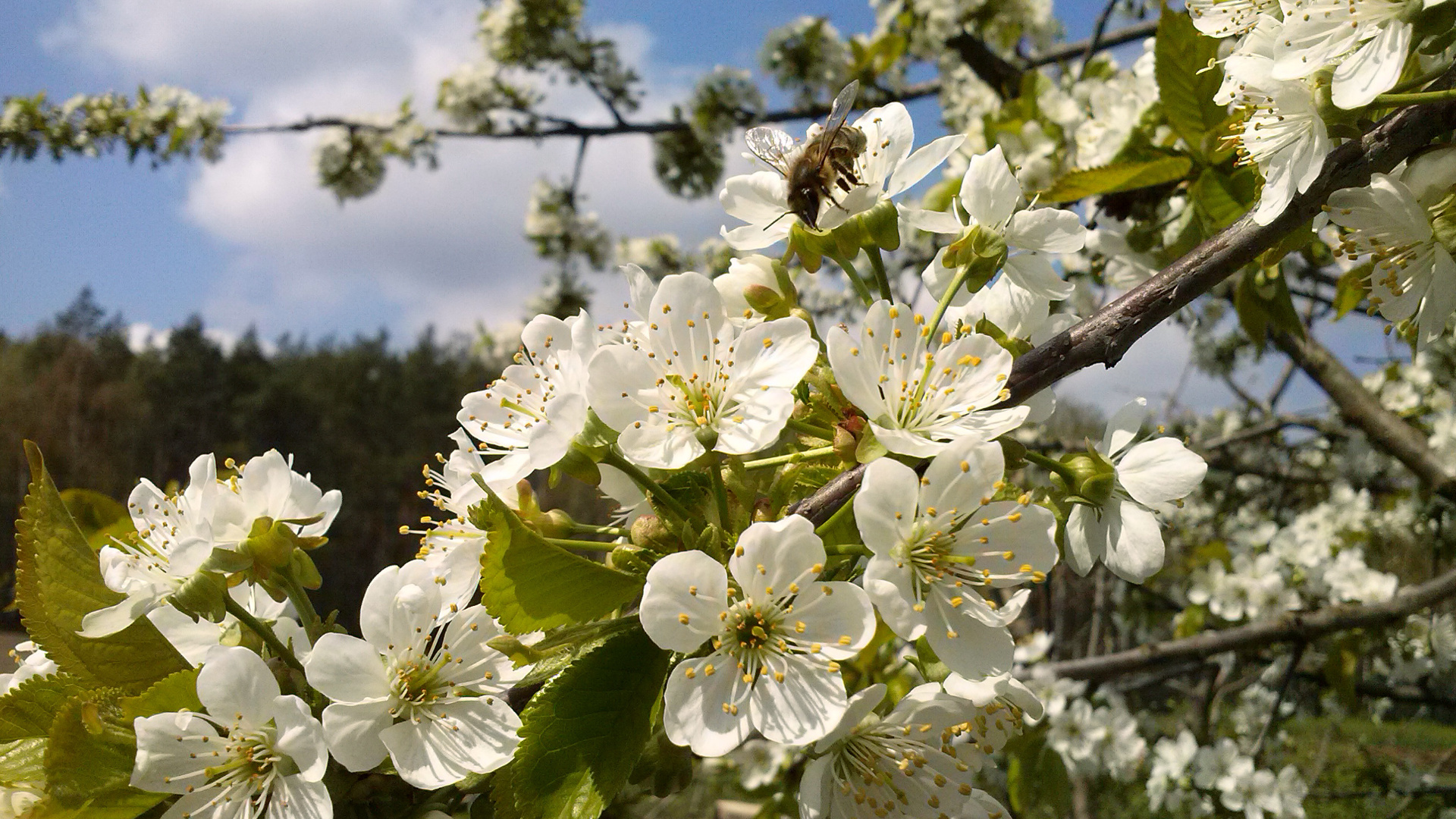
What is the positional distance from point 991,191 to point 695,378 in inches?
15.6

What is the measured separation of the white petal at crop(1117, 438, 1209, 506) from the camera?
34.2 inches

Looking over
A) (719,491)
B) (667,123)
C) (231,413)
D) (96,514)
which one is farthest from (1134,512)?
(231,413)

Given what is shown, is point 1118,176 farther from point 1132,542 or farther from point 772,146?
point 1132,542

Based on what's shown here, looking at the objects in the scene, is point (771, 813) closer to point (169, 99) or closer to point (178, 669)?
point (178, 669)

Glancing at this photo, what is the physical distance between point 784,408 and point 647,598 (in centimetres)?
21

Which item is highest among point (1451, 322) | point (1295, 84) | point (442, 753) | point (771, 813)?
point (1295, 84)

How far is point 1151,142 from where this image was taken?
1.59 m

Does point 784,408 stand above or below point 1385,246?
below

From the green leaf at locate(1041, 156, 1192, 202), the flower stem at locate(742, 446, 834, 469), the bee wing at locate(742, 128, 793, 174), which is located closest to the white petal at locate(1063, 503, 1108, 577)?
the flower stem at locate(742, 446, 834, 469)

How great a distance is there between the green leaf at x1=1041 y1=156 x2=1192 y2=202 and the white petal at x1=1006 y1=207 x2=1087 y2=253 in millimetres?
378

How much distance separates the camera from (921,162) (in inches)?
38.9

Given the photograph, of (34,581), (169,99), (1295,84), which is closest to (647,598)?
(34,581)

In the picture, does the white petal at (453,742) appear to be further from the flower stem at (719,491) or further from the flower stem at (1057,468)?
the flower stem at (1057,468)

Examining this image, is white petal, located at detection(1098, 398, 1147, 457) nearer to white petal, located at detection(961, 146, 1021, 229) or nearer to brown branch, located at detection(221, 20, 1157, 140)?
white petal, located at detection(961, 146, 1021, 229)
